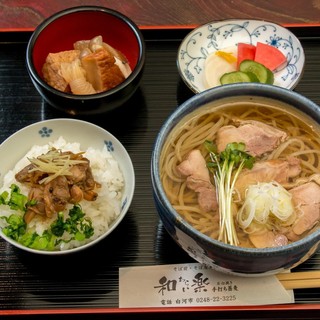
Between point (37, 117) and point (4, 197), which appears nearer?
point (4, 197)

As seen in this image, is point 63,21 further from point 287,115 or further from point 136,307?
point 136,307

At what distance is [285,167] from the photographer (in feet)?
5.34

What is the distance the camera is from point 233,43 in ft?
7.59

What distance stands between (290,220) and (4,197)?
3.19 feet

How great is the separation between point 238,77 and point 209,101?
1.42ft

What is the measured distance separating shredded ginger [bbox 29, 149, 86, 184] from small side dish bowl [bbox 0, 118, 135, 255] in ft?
0.07

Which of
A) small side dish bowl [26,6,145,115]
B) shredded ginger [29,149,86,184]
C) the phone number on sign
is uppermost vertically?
small side dish bowl [26,6,145,115]

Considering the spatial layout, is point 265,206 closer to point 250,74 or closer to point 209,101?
point 209,101

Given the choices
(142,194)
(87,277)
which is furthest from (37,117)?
(87,277)

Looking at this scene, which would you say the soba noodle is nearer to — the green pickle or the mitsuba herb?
the mitsuba herb

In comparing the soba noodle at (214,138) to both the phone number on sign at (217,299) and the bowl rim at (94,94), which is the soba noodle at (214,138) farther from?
the bowl rim at (94,94)

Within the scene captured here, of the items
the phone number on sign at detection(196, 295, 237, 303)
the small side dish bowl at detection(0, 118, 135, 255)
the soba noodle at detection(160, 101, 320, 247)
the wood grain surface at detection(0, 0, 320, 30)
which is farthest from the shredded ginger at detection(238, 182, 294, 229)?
the wood grain surface at detection(0, 0, 320, 30)

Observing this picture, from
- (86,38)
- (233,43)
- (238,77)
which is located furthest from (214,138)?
(86,38)

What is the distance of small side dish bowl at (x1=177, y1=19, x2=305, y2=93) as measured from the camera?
2.17 metres
